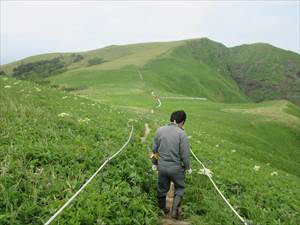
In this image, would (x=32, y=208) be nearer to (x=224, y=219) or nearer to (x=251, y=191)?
(x=224, y=219)

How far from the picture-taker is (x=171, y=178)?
12.2 m

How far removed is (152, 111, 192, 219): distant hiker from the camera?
12102 mm

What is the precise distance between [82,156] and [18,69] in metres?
196

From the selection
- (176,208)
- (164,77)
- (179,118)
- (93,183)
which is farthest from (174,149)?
(164,77)

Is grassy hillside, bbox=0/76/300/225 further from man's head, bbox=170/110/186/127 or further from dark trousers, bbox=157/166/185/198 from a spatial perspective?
man's head, bbox=170/110/186/127

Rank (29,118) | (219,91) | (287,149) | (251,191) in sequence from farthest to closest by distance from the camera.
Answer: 1. (219,91)
2. (287,149)
3. (29,118)
4. (251,191)

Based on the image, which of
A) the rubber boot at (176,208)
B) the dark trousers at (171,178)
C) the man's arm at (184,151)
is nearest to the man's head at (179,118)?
the man's arm at (184,151)

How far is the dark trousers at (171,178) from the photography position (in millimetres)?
12109

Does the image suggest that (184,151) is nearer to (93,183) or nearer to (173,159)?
(173,159)

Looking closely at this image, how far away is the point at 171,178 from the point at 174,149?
0.91 meters

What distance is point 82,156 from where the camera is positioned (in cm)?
1366

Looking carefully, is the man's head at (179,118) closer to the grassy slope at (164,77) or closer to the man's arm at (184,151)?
the man's arm at (184,151)

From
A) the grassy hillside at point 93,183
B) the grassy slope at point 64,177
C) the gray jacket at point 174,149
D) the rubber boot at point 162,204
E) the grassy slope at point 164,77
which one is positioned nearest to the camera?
the grassy slope at point 64,177

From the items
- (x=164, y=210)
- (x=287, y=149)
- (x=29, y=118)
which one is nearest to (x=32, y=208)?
(x=164, y=210)
